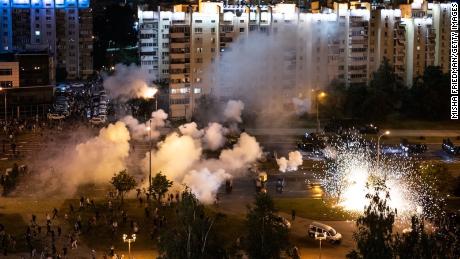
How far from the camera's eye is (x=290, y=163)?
1698 inches

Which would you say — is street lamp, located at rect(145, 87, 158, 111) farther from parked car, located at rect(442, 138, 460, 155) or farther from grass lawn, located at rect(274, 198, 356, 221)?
grass lawn, located at rect(274, 198, 356, 221)

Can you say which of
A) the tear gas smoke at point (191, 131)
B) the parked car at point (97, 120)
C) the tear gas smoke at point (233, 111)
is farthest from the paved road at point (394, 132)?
the parked car at point (97, 120)

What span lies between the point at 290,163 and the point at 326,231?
524 inches

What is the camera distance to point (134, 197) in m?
36.3

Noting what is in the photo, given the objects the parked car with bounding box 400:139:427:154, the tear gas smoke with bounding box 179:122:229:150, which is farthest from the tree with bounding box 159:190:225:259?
the parked car with bounding box 400:139:427:154

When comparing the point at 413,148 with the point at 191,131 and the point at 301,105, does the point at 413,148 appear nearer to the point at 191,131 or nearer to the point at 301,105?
A: the point at 191,131

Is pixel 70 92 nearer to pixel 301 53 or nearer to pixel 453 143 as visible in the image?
pixel 301 53

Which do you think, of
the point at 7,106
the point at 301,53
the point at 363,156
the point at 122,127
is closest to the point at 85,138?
the point at 122,127

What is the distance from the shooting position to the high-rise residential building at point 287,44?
6144 cm

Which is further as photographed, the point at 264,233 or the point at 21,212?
the point at 21,212

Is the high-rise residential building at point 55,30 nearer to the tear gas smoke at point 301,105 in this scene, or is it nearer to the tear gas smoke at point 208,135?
the tear gas smoke at point 301,105

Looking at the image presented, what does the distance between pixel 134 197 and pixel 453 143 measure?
26.3 metres

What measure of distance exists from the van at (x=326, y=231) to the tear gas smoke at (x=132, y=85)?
109 ft

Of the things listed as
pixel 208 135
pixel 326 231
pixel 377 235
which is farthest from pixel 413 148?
pixel 377 235
